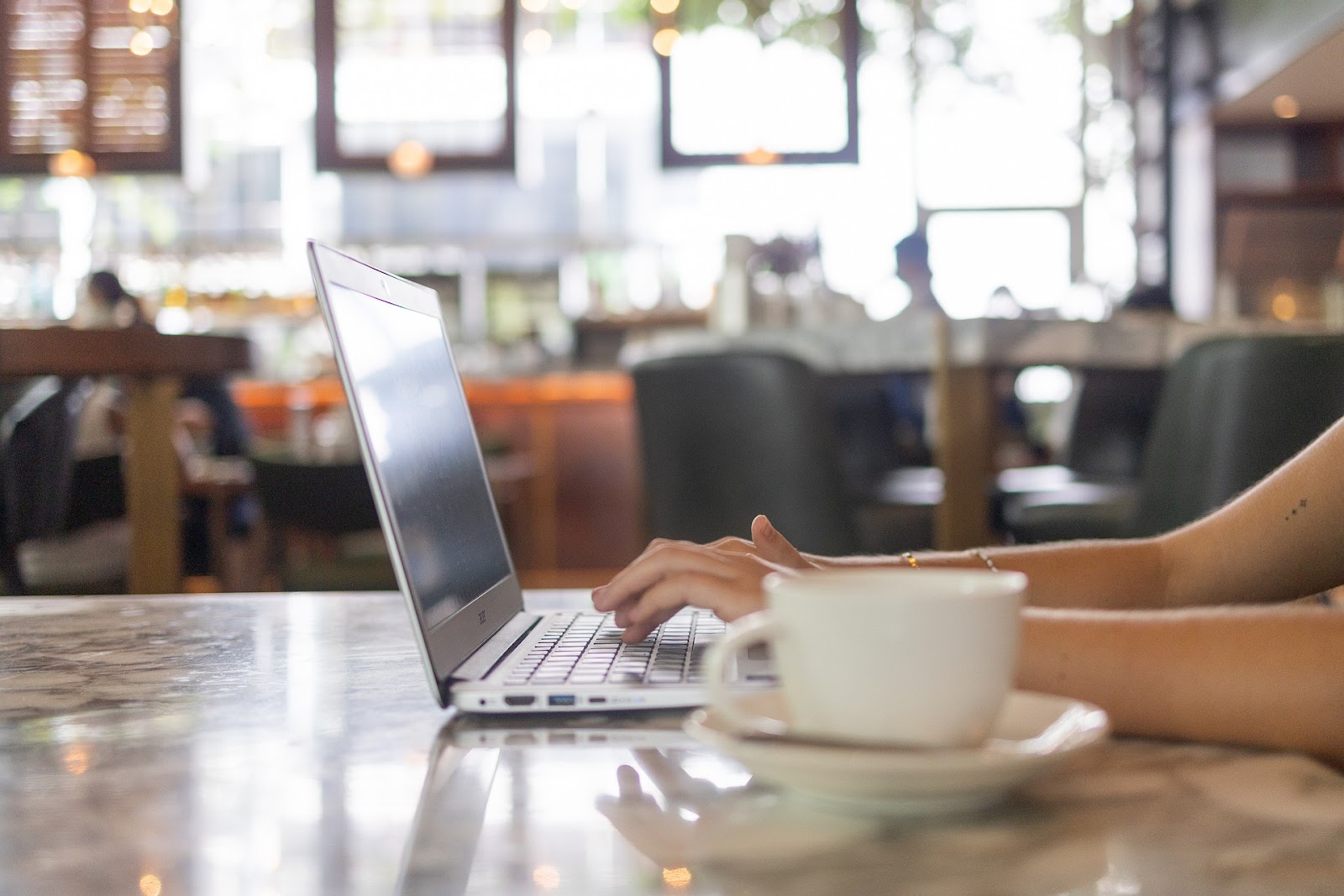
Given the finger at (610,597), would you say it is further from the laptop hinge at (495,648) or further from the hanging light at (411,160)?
the hanging light at (411,160)

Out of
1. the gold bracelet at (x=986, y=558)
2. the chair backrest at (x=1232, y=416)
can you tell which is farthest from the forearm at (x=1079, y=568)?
the chair backrest at (x=1232, y=416)

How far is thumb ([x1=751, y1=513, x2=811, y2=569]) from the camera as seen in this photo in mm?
746

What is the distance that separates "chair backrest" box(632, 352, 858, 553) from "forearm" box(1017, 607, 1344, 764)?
4.91 ft

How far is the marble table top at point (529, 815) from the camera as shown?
0.36 metres

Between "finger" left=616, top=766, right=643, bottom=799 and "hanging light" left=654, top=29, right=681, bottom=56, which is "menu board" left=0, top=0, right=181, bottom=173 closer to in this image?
"hanging light" left=654, top=29, right=681, bottom=56

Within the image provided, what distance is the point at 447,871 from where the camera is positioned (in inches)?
14.4

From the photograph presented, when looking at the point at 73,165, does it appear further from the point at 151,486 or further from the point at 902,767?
the point at 902,767

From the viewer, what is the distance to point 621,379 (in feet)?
16.8

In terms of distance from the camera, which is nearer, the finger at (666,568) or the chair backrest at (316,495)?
the finger at (666,568)

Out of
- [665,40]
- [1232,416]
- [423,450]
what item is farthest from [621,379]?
[423,450]

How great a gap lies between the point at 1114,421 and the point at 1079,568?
249 centimetres

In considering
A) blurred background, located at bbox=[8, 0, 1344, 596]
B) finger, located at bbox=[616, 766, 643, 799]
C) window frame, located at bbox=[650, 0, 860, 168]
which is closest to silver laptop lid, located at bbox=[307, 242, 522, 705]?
finger, located at bbox=[616, 766, 643, 799]

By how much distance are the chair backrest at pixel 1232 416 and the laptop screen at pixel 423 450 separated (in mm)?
1295

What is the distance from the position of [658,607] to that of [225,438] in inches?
164
